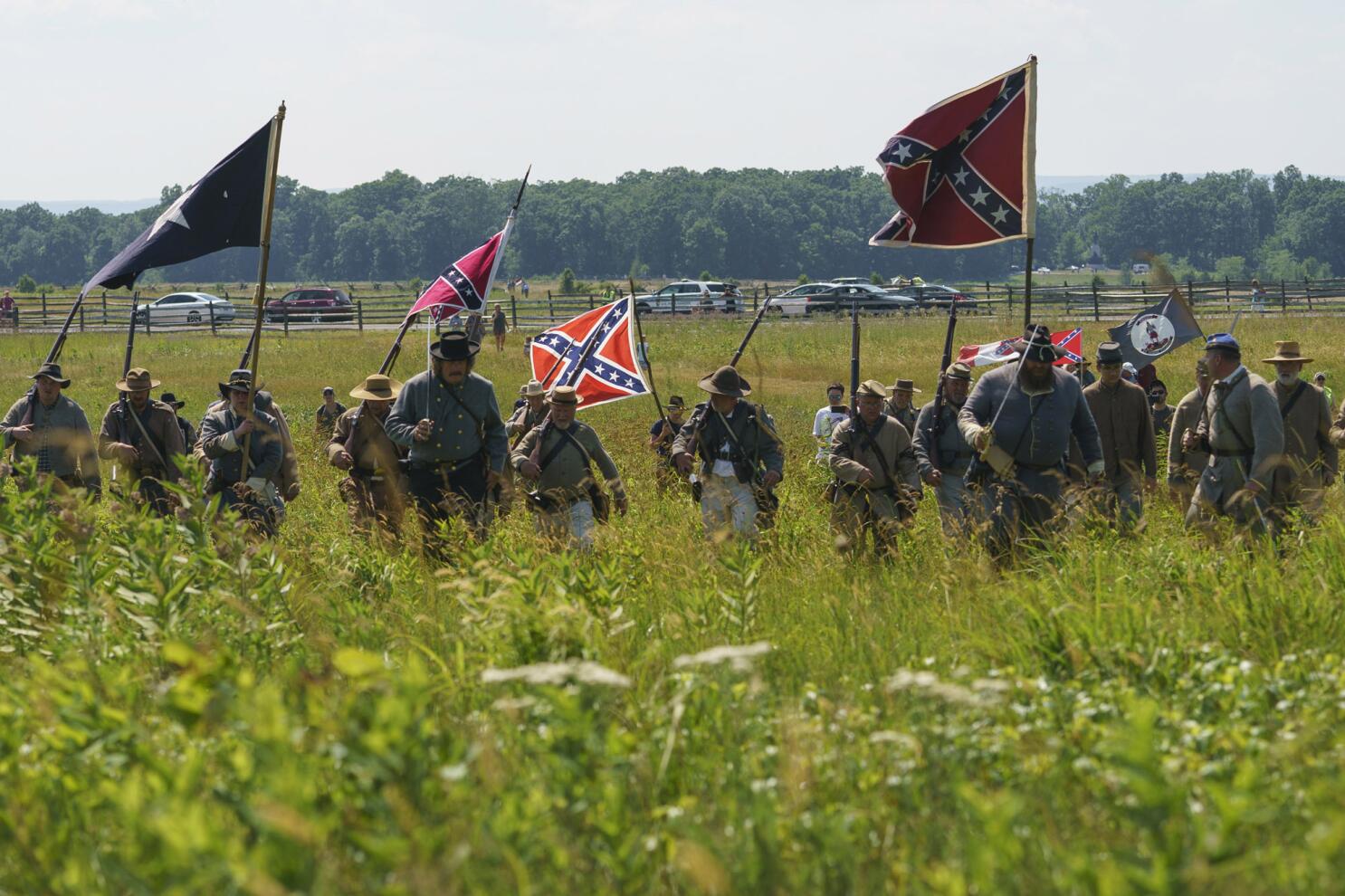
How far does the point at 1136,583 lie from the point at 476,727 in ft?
11.5

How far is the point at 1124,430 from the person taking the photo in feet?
36.0

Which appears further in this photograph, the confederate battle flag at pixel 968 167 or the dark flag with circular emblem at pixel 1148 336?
the dark flag with circular emblem at pixel 1148 336

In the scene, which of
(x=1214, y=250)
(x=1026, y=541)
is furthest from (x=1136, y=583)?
(x=1214, y=250)

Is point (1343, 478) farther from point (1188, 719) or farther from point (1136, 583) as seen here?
point (1188, 719)

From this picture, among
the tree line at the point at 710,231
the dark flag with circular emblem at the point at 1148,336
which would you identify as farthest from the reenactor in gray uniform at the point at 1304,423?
the tree line at the point at 710,231

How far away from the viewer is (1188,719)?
17.3 ft

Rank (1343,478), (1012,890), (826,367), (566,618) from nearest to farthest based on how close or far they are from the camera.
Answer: (1012,890) → (566,618) → (1343,478) → (826,367)

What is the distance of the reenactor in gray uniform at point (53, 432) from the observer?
11508 mm

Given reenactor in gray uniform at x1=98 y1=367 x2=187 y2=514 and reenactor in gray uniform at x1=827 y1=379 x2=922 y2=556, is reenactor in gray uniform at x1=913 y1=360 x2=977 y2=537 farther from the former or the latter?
reenactor in gray uniform at x1=98 y1=367 x2=187 y2=514

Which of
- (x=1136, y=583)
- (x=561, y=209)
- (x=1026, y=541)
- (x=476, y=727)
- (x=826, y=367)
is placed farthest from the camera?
(x=561, y=209)

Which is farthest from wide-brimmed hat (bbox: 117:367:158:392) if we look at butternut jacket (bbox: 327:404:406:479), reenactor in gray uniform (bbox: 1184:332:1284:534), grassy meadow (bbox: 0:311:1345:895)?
reenactor in gray uniform (bbox: 1184:332:1284:534)

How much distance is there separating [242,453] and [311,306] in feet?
151

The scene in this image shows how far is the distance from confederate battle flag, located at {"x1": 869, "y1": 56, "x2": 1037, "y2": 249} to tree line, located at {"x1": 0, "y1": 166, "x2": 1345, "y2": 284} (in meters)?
136

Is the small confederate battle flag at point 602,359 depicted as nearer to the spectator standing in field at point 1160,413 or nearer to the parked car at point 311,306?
the spectator standing in field at point 1160,413
